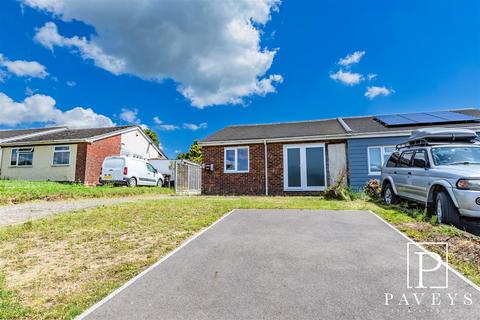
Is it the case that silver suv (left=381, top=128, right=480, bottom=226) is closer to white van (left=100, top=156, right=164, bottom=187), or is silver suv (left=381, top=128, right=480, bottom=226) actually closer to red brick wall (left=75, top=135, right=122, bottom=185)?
white van (left=100, top=156, right=164, bottom=187)

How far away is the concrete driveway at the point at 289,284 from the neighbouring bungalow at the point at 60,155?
59.2ft

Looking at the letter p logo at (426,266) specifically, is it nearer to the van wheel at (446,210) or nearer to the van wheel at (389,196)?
the van wheel at (446,210)

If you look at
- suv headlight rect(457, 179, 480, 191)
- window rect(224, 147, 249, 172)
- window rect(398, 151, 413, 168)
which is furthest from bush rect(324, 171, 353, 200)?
window rect(224, 147, 249, 172)

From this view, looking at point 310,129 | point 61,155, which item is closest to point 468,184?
point 310,129

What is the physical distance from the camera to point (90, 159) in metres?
19.5

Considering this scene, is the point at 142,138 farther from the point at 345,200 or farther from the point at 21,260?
the point at 21,260

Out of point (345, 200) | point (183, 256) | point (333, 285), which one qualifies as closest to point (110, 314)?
point (183, 256)

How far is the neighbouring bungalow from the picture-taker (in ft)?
63.7

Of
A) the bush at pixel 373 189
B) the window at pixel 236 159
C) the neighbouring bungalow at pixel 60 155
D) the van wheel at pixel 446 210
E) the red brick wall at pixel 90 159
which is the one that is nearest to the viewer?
the van wheel at pixel 446 210

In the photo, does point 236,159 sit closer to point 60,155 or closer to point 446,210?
point 446,210

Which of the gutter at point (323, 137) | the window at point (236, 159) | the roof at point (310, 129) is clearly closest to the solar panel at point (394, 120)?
the roof at point (310, 129)

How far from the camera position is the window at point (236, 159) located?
1496cm

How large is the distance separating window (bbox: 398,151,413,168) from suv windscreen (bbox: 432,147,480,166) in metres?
0.98

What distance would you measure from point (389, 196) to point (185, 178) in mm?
11614
